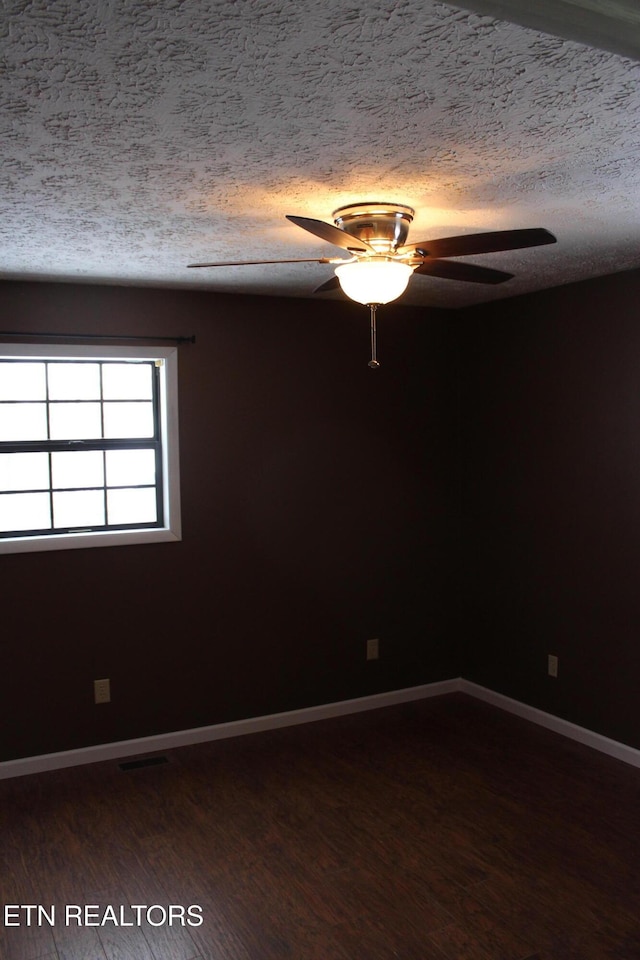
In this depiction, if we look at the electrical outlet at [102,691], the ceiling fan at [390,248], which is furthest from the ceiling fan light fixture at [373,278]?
the electrical outlet at [102,691]

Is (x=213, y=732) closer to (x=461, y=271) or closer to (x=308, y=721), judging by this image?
(x=308, y=721)

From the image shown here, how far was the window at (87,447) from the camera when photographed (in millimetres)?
4070

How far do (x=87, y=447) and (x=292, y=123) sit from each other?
2662 mm

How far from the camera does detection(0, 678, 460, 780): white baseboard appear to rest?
407cm

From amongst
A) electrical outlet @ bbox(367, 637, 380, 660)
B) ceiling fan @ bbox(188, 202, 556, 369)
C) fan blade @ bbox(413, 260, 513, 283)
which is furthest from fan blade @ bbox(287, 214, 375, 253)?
electrical outlet @ bbox(367, 637, 380, 660)

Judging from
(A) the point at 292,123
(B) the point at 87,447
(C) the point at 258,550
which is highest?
(A) the point at 292,123

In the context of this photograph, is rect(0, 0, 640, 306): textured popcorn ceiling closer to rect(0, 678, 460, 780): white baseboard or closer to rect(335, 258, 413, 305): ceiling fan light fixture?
rect(335, 258, 413, 305): ceiling fan light fixture

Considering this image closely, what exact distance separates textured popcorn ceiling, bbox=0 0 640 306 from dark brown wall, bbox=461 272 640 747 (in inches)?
42.6

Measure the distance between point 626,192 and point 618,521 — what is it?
6.54 ft

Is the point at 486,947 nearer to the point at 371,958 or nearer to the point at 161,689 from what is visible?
the point at 371,958

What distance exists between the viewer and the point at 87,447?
166 inches

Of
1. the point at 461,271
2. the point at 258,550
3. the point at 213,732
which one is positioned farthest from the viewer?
the point at 258,550

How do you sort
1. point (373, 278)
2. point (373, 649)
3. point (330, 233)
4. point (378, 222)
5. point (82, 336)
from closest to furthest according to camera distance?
point (330, 233) < point (373, 278) < point (378, 222) < point (82, 336) < point (373, 649)

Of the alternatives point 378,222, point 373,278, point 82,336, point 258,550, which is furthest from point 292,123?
point 258,550
